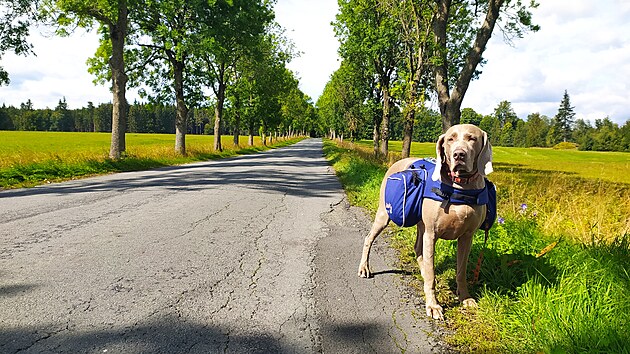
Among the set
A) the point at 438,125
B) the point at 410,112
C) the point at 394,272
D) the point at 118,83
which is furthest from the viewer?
the point at 438,125

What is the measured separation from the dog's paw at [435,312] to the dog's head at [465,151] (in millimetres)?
1150

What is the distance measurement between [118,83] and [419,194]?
16193mm

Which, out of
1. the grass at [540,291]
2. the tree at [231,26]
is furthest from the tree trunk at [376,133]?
the grass at [540,291]

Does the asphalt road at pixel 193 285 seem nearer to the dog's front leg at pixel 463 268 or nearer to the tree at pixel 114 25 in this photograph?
the dog's front leg at pixel 463 268

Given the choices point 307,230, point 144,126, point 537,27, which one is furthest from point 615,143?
point 144,126

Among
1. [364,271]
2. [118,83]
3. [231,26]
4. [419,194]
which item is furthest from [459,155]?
[231,26]

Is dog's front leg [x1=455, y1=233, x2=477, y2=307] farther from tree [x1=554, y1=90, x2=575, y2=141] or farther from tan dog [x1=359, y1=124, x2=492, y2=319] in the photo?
tree [x1=554, y1=90, x2=575, y2=141]

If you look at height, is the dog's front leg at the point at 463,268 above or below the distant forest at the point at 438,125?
below

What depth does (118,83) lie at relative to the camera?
50.1 feet

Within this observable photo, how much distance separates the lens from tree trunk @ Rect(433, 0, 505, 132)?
10078mm

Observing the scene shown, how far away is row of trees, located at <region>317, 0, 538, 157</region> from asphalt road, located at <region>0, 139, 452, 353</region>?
275 inches

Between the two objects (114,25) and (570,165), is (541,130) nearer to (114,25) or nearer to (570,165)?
(570,165)

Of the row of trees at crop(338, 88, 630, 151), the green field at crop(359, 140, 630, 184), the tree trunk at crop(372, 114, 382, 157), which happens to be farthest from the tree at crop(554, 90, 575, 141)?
the tree trunk at crop(372, 114, 382, 157)

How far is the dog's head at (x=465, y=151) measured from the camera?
2.66 metres
